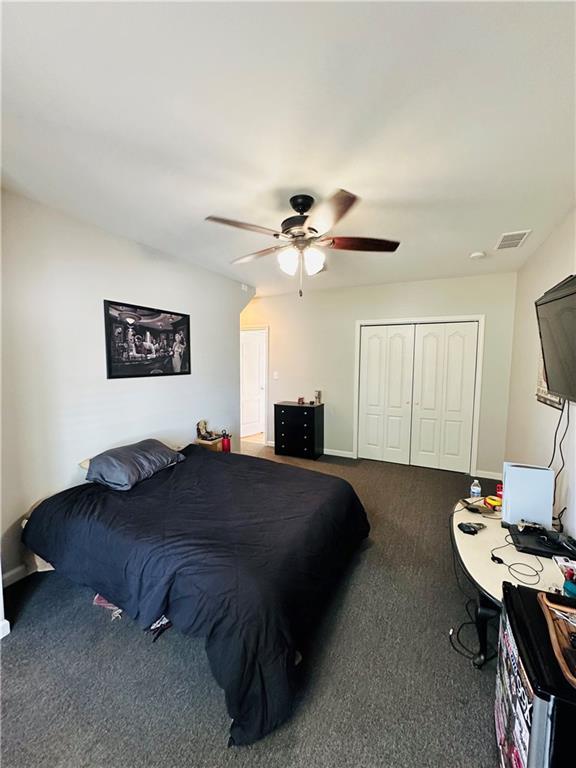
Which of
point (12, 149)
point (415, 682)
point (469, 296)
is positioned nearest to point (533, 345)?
point (469, 296)

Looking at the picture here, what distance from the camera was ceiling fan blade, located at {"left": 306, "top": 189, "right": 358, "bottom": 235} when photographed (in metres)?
1.55

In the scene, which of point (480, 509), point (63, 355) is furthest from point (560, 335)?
point (63, 355)

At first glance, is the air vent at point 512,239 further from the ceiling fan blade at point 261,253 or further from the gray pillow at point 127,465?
the gray pillow at point 127,465

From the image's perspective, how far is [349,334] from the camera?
470cm

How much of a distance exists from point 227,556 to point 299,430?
3274 millimetres

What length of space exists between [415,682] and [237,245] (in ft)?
10.6

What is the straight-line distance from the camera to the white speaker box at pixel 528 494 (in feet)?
6.02

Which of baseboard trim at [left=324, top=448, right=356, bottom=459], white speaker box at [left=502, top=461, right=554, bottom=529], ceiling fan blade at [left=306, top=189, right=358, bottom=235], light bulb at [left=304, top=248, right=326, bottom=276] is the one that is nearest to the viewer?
ceiling fan blade at [left=306, top=189, right=358, bottom=235]

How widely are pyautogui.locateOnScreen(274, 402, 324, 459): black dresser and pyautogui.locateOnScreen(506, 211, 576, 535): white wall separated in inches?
95.5

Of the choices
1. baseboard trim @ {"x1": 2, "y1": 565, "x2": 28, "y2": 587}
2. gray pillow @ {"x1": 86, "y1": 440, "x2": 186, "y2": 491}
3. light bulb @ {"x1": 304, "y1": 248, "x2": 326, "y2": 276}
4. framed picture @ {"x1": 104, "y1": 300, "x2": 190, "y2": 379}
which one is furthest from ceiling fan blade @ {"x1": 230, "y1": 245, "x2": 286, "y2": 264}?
baseboard trim @ {"x1": 2, "y1": 565, "x2": 28, "y2": 587}

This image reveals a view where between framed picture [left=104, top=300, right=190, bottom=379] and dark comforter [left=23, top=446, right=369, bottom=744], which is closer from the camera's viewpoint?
dark comforter [left=23, top=446, right=369, bottom=744]

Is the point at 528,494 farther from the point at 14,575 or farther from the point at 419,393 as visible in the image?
the point at 14,575

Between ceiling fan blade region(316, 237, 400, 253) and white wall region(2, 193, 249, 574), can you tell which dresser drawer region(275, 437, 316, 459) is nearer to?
white wall region(2, 193, 249, 574)

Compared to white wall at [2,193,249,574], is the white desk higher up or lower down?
lower down
